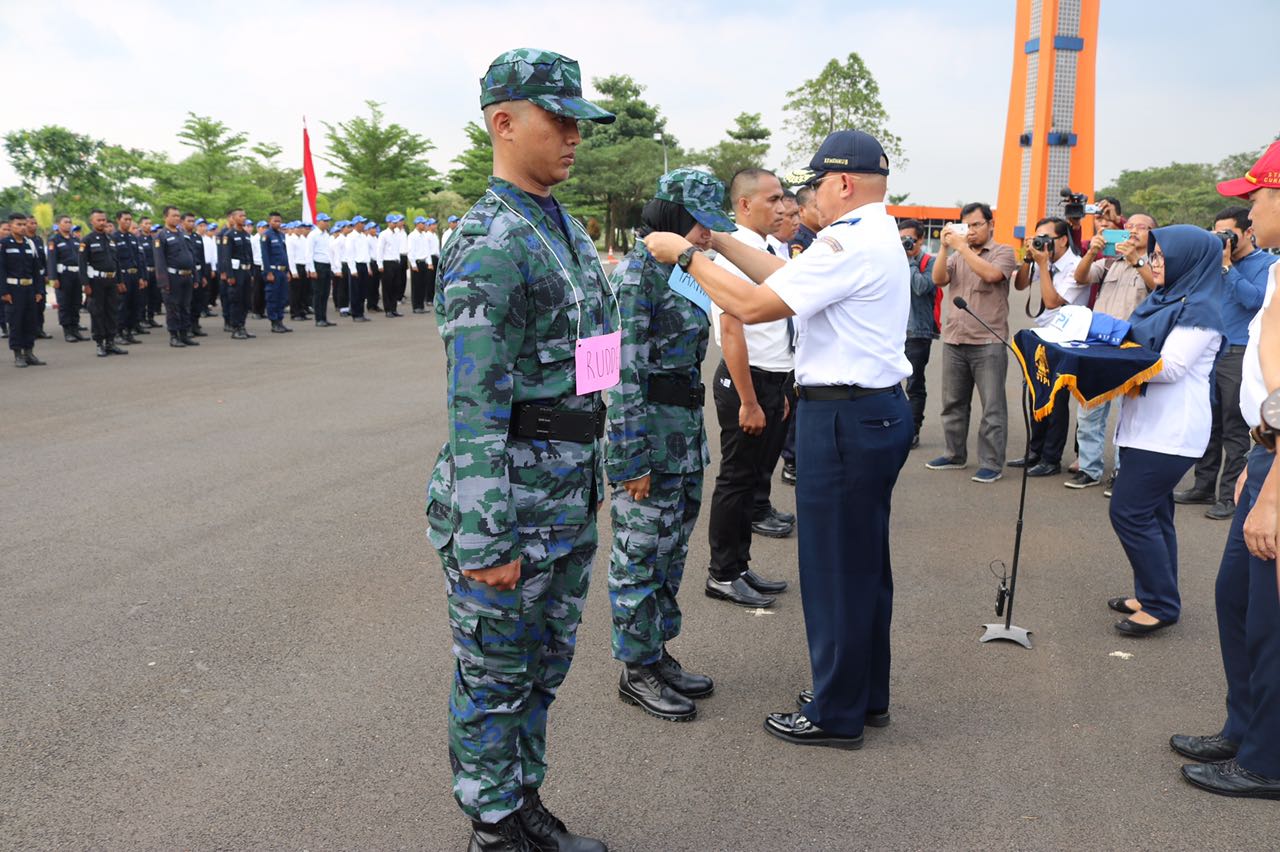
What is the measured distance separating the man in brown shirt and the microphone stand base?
305 centimetres

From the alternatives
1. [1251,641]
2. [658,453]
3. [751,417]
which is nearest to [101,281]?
[751,417]

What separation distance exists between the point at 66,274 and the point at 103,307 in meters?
2.23

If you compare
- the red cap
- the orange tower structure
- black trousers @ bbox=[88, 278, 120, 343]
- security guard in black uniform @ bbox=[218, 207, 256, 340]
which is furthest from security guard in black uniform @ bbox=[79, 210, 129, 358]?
the orange tower structure

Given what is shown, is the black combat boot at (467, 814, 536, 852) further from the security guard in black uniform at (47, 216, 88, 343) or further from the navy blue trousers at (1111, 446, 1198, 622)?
the security guard in black uniform at (47, 216, 88, 343)

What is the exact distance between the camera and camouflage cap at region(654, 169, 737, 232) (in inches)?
134

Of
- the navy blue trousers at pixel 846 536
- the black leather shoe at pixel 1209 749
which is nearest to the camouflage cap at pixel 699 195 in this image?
the navy blue trousers at pixel 846 536

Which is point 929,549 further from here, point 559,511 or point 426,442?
point 426,442

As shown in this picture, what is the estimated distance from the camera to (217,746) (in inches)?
125

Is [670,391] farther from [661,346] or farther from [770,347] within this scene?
[770,347]

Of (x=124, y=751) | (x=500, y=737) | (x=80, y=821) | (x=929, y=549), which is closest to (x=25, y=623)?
(x=124, y=751)

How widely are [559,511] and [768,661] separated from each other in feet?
6.31

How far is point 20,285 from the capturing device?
482 inches

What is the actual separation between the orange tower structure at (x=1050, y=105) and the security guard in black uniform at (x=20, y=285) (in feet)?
97.8

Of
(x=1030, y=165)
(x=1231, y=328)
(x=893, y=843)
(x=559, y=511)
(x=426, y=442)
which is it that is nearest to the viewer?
(x=559, y=511)
